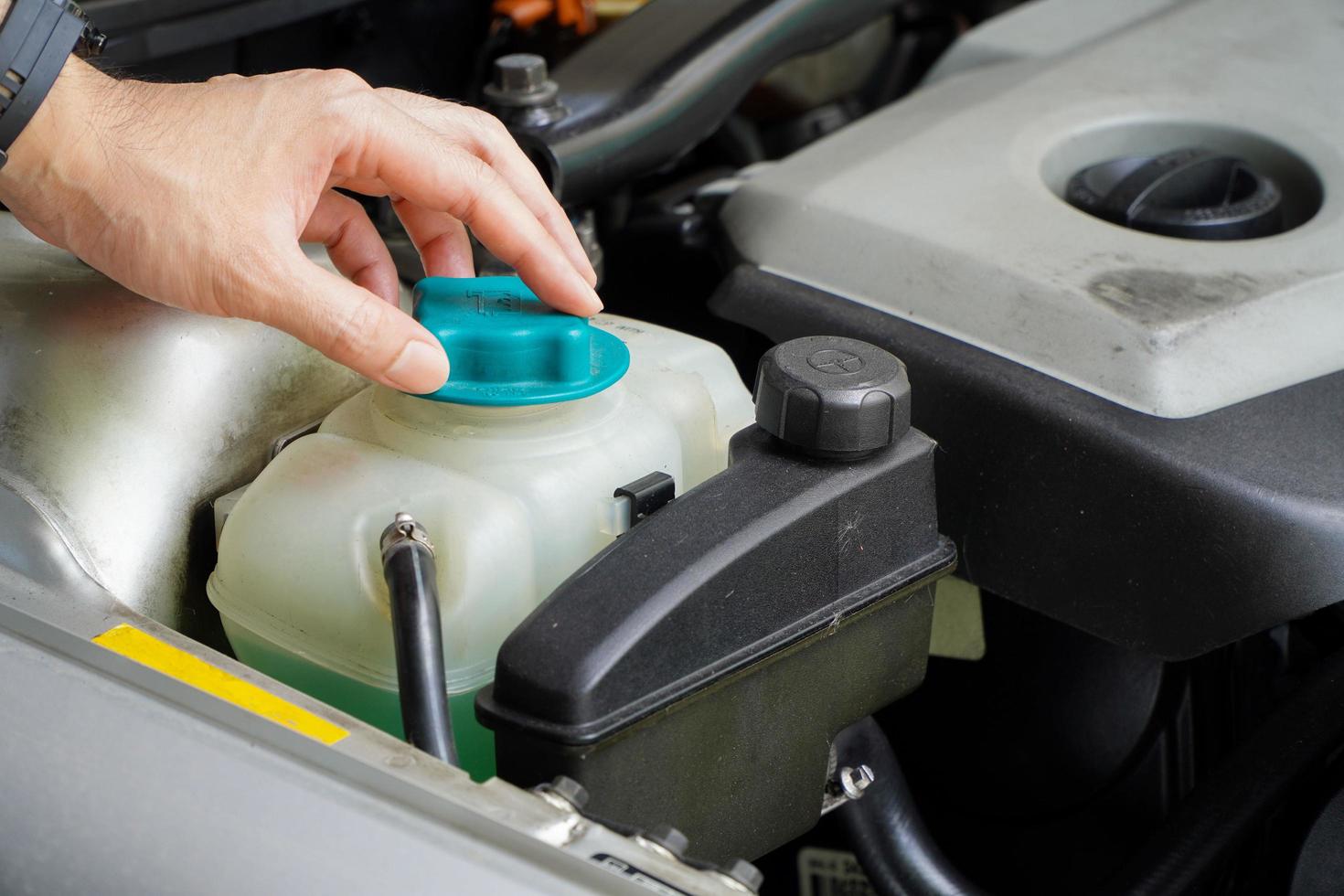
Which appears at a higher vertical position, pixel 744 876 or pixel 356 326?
pixel 356 326

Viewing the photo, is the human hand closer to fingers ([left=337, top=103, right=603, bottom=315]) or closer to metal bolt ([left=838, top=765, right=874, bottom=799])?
fingers ([left=337, top=103, right=603, bottom=315])

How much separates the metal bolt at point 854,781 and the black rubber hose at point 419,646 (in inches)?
9.7

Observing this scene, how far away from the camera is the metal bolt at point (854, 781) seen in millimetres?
757

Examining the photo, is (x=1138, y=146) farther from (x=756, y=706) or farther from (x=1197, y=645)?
(x=756, y=706)

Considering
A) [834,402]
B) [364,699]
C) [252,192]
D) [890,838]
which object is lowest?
[890,838]

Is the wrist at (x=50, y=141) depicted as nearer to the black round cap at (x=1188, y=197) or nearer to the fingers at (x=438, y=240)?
the fingers at (x=438, y=240)

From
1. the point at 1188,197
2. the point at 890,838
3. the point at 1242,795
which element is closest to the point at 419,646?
the point at 890,838

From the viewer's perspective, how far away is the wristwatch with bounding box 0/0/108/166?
660 millimetres

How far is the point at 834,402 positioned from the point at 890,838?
0.29m

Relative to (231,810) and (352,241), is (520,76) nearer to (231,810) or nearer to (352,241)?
(352,241)

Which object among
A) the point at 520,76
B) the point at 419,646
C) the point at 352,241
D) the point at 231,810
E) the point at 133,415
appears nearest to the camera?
the point at 231,810

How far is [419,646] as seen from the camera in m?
0.60

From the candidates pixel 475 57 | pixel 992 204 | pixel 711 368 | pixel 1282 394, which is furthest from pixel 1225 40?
pixel 475 57

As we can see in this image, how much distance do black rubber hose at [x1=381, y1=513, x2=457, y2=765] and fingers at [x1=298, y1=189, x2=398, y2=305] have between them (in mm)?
267
